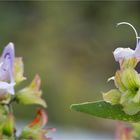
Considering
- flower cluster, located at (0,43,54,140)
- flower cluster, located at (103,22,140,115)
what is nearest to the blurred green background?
flower cluster, located at (0,43,54,140)

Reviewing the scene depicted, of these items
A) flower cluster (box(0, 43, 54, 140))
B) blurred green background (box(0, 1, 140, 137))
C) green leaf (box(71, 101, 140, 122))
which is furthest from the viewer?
blurred green background (box(0, 1, 140, 137))

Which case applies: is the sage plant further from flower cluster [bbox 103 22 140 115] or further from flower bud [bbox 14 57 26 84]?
flower bud [bbox 14 57 26 84]

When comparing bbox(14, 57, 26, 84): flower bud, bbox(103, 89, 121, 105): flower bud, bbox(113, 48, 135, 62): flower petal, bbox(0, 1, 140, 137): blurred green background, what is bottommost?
bbox(103, 89, 121, 105): flower bud

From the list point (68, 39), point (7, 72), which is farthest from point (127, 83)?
point (68, 39)

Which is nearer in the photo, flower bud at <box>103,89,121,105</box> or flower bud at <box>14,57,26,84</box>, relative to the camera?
flower bud at <box>103,89,121,105</box>

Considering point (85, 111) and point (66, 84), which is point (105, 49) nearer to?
point (66, 84)

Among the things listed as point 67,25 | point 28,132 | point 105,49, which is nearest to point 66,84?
point 105,49

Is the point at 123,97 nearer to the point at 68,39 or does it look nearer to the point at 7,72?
the point at 7,72

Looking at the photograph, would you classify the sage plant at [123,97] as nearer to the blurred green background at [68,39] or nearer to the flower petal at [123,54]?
the flower petal at [123,54]
